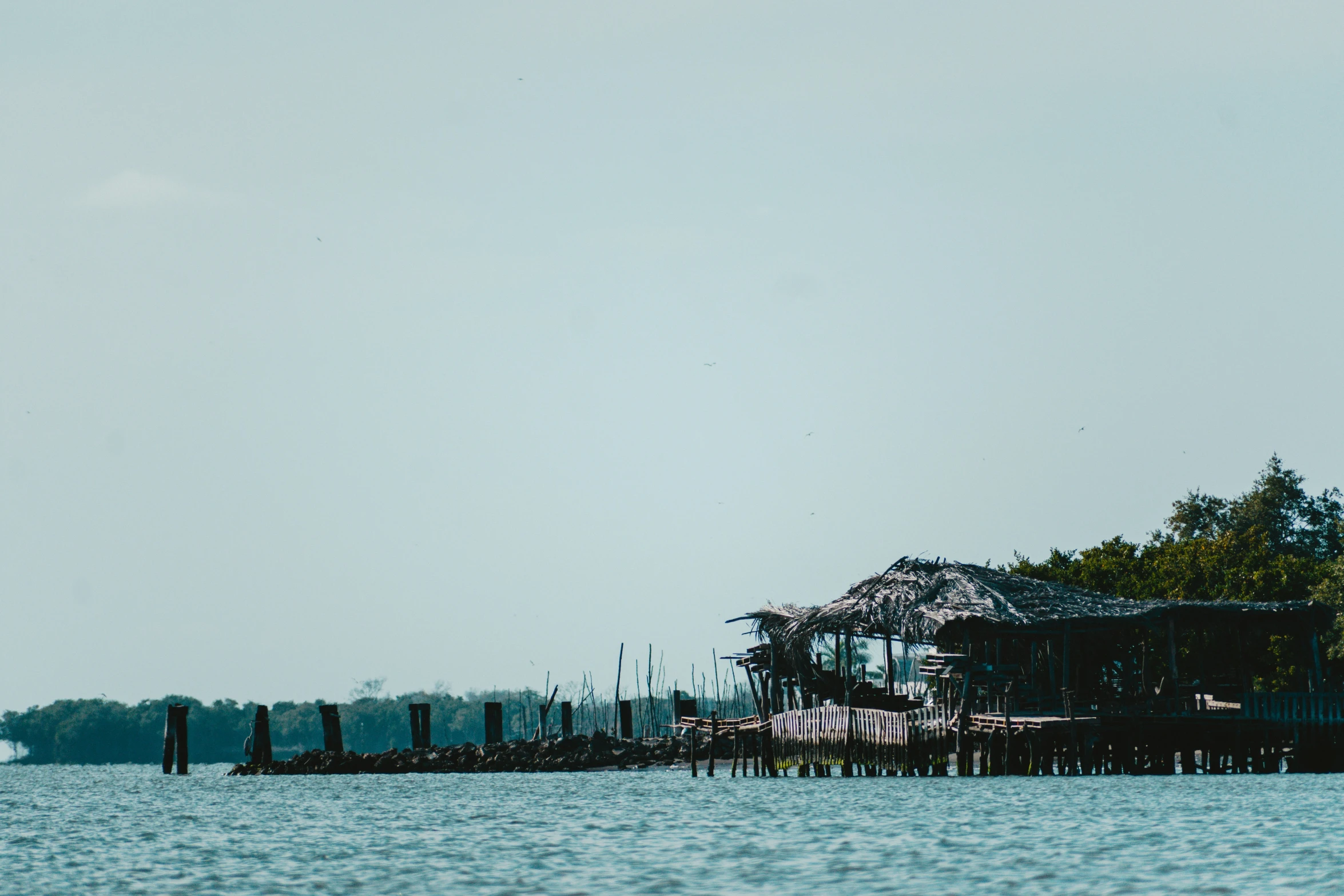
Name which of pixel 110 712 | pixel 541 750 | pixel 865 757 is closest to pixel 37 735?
pixel 110 712

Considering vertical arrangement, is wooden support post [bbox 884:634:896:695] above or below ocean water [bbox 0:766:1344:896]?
above

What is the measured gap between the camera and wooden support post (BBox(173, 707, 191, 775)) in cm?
7094

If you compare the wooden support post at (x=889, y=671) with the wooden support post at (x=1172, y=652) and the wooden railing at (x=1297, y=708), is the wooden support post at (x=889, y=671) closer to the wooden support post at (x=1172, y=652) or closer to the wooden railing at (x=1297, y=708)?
the wooden support post at (x=1172, y=652)

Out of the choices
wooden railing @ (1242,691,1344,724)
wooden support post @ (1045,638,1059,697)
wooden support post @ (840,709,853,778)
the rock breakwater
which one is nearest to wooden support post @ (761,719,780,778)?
wooden support post @ (840,709,853,778)

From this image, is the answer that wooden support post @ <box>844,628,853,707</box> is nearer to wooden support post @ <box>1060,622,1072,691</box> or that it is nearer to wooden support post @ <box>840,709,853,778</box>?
wooden support post @ <box>840,709,853,778</box>

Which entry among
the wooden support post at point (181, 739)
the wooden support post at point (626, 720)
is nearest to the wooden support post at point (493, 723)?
the wooden support post at point (626, 720)

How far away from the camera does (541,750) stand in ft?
227

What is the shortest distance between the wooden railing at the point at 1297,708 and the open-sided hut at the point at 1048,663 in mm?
44

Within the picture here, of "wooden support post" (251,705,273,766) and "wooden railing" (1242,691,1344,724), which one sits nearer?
"wooden railing" (1242,691,1344,724)

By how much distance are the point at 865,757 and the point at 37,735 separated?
163 metres

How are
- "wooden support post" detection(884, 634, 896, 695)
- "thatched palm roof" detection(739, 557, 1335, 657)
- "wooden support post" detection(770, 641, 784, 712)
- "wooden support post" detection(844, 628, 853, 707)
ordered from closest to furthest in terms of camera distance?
"thatched palm roof" detection(739, 557, 1335, 657) → "wooden support post" detection(884, 634, 896, 695) → "wooden support post" detection(844, 628, 853, 707) → "wooden support post" detection(770, 641, 784, 712)

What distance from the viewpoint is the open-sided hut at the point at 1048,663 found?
41844mm

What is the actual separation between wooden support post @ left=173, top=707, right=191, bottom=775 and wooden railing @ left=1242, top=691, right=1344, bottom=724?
4404 cm

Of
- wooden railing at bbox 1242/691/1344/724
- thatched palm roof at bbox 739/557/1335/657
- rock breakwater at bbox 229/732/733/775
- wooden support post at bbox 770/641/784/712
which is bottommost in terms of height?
rock breakwater at bbox 229/732/733/775
